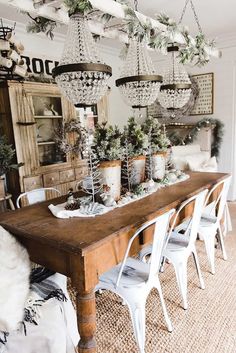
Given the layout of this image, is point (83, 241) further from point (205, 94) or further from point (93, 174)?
point (205, 94)

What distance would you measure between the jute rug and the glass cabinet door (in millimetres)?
1955

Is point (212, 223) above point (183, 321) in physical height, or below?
above

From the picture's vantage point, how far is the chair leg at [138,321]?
1.65 meters

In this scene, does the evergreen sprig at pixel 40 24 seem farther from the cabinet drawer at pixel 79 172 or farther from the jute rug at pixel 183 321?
the jute rug at pixel 183 321

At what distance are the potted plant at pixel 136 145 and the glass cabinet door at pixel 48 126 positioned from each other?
1.59 metres

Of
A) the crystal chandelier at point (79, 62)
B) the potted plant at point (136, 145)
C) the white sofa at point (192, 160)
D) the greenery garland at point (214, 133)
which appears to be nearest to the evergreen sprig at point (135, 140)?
the potted plant at point (136, 145)

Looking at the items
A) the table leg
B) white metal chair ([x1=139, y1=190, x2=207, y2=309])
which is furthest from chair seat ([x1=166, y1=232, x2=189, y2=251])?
the table leg

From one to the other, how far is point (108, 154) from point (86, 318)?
1.03m

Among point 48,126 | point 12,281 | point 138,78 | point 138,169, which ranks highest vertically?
point 138,78

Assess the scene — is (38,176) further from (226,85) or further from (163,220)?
(226,85)

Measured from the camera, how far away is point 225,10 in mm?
3395

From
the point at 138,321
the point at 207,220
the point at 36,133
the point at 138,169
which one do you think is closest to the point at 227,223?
the point at 207,220

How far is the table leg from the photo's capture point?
1.46 metres

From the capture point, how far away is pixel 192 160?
4141 mm
